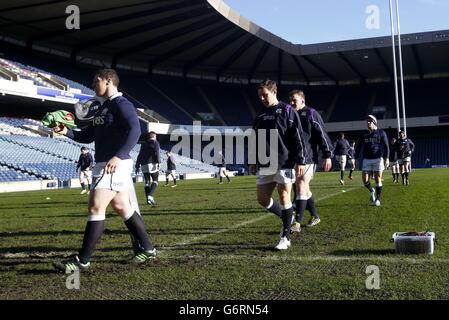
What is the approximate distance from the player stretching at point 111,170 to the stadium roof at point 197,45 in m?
30.5

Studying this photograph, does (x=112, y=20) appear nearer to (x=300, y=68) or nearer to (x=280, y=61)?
(x=280, y=61)

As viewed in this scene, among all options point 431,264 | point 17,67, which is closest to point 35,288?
point 431,264

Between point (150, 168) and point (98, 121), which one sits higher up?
point (98, 121)

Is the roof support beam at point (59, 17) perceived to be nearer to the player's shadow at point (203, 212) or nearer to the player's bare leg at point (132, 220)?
the player's shadow at point (203, 212)

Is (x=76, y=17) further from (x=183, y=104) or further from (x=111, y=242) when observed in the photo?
(x=111, y=242)

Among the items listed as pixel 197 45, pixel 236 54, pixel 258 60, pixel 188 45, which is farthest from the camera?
pixel 258 60

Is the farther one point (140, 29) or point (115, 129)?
point (140, 29)

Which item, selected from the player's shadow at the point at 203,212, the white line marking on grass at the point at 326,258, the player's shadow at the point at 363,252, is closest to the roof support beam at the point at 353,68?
the player's shadow at the point at 203,212

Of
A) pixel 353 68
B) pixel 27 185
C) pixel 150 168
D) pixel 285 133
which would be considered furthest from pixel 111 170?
pixel 353 68

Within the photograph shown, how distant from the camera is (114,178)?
465 centimetres

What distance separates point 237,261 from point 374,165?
644cm

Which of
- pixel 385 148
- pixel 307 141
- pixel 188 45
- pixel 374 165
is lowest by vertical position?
pixel 374 165

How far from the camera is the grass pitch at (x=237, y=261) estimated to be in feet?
12.5

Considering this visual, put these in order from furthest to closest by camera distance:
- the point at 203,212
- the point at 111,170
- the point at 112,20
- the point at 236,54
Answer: the point at 236,54
the point at 112,20
the point at 203,212
the point at 111,170
